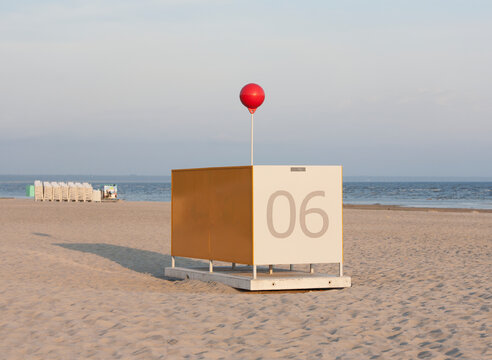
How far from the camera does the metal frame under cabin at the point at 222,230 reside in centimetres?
832

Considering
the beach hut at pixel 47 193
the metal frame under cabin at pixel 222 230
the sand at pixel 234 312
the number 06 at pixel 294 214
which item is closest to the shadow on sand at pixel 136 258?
the sand at pixel 234 312

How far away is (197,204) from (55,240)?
757 cm

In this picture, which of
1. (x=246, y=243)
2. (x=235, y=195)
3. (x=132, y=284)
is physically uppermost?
(x=235, y=195)

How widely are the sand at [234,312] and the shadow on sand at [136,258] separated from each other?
0.13ft

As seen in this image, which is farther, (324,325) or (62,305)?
(62,305)

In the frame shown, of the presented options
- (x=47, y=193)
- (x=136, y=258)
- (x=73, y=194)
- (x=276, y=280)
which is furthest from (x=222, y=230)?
(x=47, y=193)

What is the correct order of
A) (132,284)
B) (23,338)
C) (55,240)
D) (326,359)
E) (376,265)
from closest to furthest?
(326,359), (23,338), (132,284), (376,265), (55,240)

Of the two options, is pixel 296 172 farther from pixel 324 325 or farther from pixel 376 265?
pixel 376 265

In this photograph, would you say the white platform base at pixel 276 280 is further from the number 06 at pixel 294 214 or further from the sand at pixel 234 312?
the number 06 at pixel 294 214

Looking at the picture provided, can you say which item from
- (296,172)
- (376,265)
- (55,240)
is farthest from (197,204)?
(55,240)

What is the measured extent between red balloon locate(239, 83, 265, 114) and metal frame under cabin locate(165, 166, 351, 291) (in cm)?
103

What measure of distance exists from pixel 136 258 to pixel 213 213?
4.31 meters

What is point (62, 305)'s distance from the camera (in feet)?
23.2

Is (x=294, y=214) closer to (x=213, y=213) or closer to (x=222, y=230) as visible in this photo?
(x=222, y=230)
